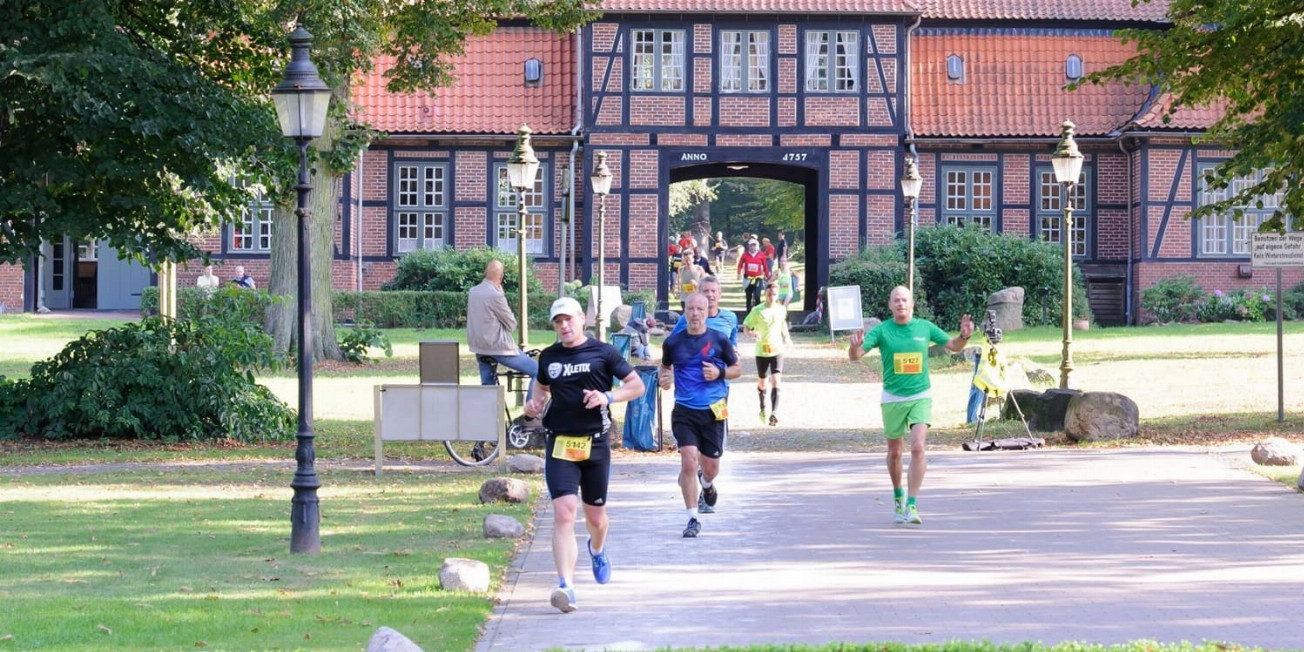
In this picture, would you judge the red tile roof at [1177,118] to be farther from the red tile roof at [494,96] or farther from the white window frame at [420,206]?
the white window frame at [420,206]

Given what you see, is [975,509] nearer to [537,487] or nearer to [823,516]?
[823,516]

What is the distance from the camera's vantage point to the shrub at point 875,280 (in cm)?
3784

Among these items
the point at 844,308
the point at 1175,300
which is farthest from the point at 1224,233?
the point at 844,308

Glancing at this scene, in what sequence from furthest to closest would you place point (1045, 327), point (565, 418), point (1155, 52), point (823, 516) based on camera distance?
1. point (1045, 327)
2. point (1155, 52)
3. point (823, 516)
4. point (565, 418)

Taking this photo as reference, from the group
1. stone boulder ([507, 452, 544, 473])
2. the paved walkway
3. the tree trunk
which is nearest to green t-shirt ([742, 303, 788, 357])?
the paved walkway

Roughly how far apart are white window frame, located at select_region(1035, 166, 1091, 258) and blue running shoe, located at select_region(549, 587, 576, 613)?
3399 centimetres

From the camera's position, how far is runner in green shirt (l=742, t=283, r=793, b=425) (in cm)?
2067

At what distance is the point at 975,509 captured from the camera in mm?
13695

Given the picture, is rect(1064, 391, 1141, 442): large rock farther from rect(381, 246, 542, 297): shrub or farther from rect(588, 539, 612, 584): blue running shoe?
rect(381, 246, 542, 297): shrub

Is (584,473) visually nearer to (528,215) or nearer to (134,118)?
(134,118)

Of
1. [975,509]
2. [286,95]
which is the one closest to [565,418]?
[286,95]

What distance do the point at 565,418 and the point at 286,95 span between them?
11.8 feet

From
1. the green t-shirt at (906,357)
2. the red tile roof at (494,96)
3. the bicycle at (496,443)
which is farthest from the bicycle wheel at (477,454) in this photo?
the red tile roof at (494,96)

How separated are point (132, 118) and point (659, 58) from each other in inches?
916
